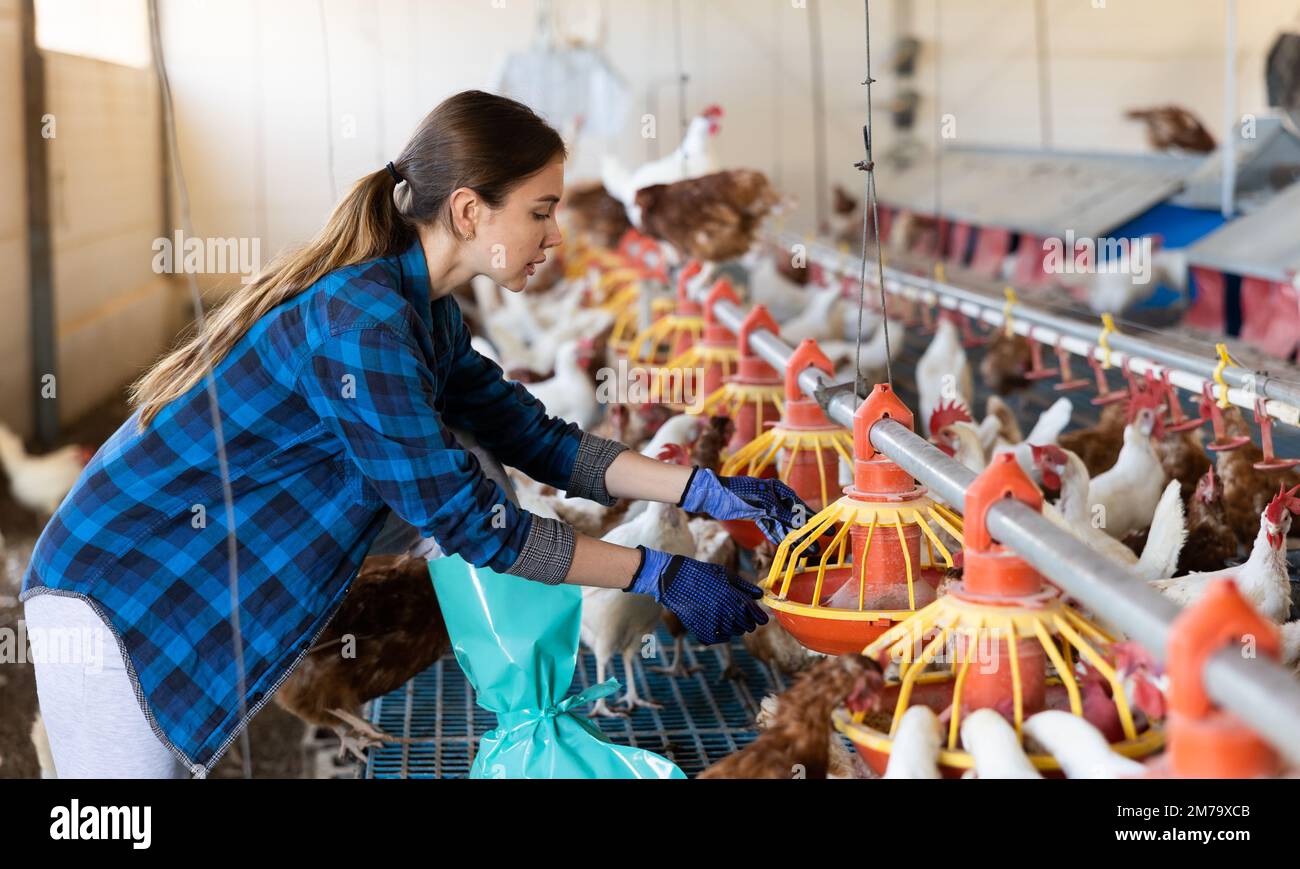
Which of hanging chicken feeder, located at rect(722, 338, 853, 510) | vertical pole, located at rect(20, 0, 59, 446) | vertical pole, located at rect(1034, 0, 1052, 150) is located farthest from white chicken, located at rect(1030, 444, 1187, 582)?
vertical pole, located at rect(1034, 0, 1052, 150)

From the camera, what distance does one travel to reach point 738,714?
2.26m

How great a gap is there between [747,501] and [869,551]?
0.20 m

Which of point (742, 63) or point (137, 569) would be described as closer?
point (137, 569)

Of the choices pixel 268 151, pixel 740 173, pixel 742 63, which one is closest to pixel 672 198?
pixel 740 173

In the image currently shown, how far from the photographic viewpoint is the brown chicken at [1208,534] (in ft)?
7.23

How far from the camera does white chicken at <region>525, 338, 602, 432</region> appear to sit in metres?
3.53

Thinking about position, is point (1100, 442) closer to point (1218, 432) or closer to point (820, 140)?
point (1218, 432)

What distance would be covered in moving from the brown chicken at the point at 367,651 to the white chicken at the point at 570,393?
1280mm

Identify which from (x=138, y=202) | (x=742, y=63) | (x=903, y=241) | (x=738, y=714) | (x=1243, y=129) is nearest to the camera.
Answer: (x=738, y=714)

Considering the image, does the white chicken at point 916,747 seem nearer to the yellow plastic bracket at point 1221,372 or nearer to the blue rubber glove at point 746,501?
the blue rubber glove at point 746,501

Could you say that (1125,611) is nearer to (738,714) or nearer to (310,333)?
(310,333)

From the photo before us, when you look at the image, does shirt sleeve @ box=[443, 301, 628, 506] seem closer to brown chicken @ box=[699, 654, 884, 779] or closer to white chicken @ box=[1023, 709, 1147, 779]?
brown chicken @ box=[699, 654, 884, 779]

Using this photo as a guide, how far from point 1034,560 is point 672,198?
8.45 feet
